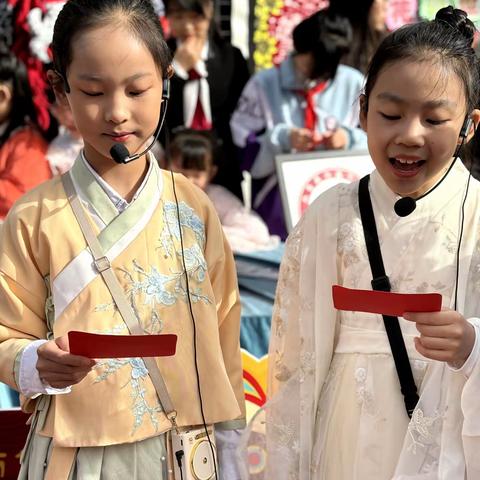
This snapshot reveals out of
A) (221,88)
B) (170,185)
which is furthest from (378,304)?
(221,88)

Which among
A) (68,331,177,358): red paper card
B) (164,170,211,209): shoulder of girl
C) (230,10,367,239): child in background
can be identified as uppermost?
(230,10,367,239): child in background

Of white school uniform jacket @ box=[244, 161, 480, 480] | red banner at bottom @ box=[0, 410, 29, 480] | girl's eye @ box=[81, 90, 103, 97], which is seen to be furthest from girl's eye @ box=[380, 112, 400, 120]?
red banner at bottom @ box=[0, 410, 29, 480]

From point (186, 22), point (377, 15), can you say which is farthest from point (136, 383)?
point (377, 15)

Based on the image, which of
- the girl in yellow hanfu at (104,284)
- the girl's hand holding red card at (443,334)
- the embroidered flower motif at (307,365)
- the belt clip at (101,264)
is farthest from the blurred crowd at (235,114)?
the girl's hand holding red card at (443,334)

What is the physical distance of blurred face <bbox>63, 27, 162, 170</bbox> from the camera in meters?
2.22

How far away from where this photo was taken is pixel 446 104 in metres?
2.22

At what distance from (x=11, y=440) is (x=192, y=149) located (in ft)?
7.43

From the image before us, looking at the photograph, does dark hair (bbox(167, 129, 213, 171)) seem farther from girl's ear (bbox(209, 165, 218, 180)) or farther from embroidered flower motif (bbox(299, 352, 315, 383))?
embroidered flower motif (bbox(299, 352, 315, 383))

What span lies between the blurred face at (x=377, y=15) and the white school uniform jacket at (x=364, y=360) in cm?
325

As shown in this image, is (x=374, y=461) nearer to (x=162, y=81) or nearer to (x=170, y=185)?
(x=170, y=185)

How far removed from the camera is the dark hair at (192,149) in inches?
207

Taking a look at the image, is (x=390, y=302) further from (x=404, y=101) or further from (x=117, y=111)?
(x=117, y=111)

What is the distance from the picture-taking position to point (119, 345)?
6.38ft

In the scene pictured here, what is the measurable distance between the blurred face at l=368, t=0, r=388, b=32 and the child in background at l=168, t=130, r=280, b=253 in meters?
1.20
